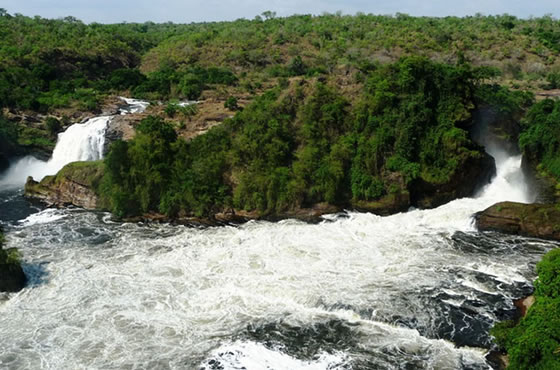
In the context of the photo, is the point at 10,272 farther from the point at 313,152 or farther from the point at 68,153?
the point at 68,153

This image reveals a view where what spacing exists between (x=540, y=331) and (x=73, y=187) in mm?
29044

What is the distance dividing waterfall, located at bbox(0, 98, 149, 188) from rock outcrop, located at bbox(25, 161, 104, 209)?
410 centimetres

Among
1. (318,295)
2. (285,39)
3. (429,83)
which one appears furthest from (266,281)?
(285,39)

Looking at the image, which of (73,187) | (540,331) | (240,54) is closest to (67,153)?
(73,187)

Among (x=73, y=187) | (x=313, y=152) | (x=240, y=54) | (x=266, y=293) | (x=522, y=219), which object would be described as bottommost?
(x=266, y=293)

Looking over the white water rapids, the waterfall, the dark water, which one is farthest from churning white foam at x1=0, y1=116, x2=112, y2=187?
the white water rapids

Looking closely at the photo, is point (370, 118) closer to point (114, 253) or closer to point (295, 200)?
point (295, 200)

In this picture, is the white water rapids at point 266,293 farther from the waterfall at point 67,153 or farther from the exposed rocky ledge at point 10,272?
the waterfall at point 67,153

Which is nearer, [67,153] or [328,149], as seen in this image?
[328,149]

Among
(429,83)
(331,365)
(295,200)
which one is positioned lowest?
(331,365)

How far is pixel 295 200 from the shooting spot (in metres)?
32.4

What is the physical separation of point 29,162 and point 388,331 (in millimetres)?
33470

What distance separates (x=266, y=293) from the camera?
2311 centimetres

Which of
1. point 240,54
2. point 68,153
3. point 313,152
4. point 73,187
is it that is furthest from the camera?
point 240,54
